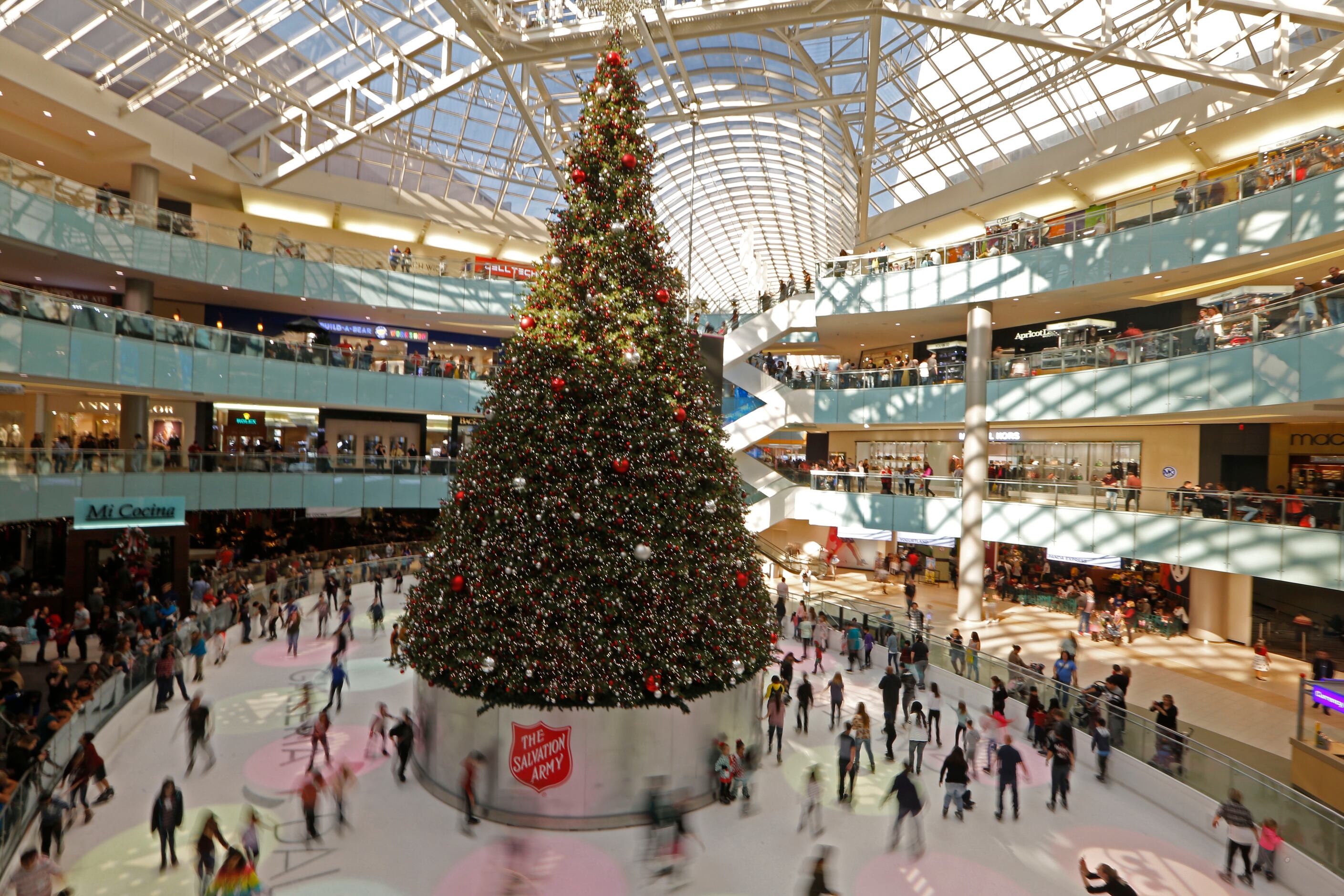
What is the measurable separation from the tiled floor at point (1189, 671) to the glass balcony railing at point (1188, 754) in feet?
4.11

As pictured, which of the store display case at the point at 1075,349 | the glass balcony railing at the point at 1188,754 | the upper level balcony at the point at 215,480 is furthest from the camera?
the store display case at the point at 1075,349

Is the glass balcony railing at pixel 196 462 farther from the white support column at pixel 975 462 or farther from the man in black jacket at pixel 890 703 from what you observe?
the man in black jacket at pixel 890 703

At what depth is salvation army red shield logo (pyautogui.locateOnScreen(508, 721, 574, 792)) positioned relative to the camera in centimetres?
1096

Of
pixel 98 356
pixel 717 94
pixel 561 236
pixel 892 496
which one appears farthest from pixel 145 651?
pixel 717 94

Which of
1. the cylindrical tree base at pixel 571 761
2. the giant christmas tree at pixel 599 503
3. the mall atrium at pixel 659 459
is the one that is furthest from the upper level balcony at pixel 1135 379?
the cylindrical tree base at pixel 571 761

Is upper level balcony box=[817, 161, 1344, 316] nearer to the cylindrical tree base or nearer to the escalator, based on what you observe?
the escalator

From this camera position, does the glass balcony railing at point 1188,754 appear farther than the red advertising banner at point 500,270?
No

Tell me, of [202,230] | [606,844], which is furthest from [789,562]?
[202,230]

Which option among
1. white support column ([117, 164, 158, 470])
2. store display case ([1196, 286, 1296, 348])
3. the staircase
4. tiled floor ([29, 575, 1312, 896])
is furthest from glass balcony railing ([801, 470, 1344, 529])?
white support column ([117, 164, 158, 470])

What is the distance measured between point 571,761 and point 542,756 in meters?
0.41

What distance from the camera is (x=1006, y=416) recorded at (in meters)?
25.5

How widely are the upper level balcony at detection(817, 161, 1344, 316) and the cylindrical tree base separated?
1781 centimetres

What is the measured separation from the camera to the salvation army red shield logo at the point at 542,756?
36.0 ft

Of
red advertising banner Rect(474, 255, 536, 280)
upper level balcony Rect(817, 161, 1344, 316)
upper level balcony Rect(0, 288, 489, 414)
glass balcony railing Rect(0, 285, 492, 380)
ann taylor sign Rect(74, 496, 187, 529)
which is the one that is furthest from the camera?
red advertising banner Rect(474, 255, 536, 280)
